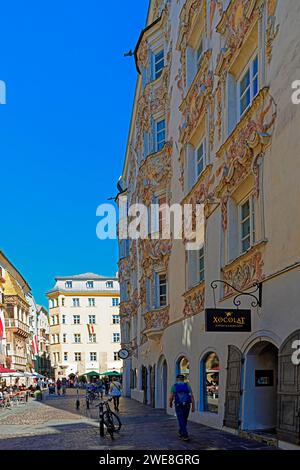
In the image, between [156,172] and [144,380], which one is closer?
[156,172]

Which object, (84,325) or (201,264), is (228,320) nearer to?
(201,264)

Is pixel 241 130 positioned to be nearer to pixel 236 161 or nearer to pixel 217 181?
pixel 236 161

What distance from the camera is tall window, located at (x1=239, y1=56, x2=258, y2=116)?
1492 centimetres

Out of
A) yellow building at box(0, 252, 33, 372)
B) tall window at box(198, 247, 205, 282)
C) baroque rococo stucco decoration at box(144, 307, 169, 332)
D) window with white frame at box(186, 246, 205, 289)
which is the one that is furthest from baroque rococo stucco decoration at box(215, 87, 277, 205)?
yellow building at box(0, 252, 33, 372)

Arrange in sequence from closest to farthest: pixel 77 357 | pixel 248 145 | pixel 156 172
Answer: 1. pixel 248 145
2. pixel 156 172
3. pixel 77 357

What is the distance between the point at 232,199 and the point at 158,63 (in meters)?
16.0

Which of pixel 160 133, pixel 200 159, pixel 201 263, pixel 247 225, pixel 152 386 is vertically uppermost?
pixel 160 133

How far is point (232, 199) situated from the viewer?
15.9 meters

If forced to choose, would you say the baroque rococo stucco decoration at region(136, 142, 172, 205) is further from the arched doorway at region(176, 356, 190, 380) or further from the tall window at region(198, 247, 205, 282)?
the arched doorway at region(176, 356, 190, 380)

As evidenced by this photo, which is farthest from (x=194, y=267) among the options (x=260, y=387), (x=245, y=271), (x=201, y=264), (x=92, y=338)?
(x=92, y=338)

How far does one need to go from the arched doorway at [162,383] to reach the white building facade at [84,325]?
73.1m

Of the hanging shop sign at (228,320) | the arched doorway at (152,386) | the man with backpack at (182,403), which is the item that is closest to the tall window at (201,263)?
the man with backpack at (182,403)

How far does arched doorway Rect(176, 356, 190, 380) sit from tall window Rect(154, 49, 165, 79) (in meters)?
13.9
